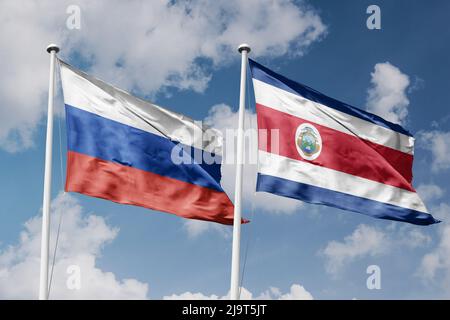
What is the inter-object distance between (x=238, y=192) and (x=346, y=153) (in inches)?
162

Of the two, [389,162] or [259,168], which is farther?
[389,162]

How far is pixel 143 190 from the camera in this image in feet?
53.3

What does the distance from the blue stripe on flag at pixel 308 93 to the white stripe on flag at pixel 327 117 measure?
0.36 ft

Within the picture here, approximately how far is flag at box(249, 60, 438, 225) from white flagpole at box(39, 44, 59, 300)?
5.40 m

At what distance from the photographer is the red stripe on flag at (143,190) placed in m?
15.8

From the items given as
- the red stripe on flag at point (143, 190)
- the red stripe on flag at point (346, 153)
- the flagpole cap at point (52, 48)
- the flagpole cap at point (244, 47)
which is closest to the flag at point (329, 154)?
the red stripe on flag at point (346, 153)

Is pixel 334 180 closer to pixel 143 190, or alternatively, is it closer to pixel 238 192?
pixel 238 192

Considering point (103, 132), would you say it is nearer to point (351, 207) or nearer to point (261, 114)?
point (261, 114)

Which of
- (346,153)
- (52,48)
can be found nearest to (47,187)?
(52,48)

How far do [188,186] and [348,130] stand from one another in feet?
17.1

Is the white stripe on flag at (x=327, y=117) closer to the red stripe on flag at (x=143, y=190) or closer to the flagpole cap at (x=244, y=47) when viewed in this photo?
the flagpole cap at (x=244, y=47)

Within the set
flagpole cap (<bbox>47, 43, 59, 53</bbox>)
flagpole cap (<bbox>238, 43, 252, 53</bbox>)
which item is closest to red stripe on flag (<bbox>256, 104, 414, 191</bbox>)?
flagpole cap (<bbox>238, 43, 252, 53</bbox>)

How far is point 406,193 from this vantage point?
60.7 ft

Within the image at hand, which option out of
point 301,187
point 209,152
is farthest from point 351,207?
point 209,152
